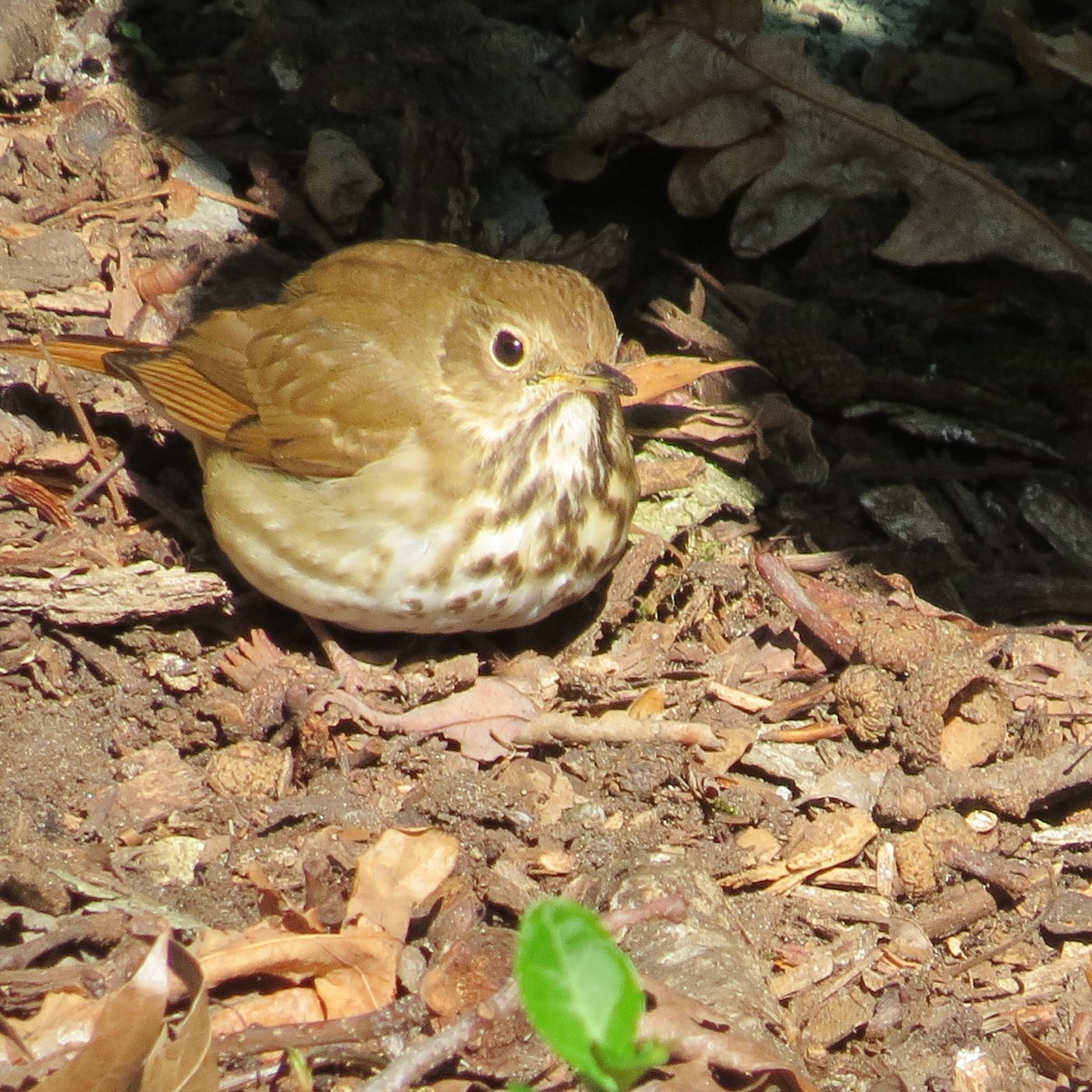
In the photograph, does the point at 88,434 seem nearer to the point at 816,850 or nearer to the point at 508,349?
the point at 508,349

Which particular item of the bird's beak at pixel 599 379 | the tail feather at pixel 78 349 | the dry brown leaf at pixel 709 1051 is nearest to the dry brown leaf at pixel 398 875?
the dry brown leaf at pixel 709 1051

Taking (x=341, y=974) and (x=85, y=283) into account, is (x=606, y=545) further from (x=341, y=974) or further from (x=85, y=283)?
(x=85, y=283)

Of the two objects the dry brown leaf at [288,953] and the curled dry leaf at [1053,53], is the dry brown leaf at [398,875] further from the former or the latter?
the curled dry leaf at [1053,53]

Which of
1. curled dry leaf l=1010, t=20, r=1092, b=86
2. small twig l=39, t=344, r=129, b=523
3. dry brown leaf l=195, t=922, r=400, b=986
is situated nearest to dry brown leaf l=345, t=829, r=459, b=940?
dry brown leaf l=195, t=922, r=400, b=986

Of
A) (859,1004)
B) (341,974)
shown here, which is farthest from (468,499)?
(859,1004)

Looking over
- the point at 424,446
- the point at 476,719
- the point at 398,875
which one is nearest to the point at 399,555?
the point at 424,446

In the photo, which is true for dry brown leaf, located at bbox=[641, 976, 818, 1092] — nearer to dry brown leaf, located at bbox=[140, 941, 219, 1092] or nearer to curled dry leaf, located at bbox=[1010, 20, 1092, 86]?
dry brown leaf, located at bbox=[140, 941, 219, 1092]
